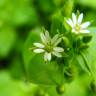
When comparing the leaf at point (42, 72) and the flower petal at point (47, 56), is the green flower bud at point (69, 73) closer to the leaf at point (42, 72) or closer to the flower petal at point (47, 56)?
the leaf at point (42, 72)

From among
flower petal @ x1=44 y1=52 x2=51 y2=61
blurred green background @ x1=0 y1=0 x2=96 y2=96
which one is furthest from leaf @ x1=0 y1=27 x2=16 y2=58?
flower petal @ x1=44 y1=52 x2=51 y2=61

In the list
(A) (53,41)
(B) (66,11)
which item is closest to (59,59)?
(A) (53,41)

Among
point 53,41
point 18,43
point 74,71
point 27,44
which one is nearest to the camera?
point 53,41

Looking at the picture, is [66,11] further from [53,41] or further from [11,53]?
[11,53]

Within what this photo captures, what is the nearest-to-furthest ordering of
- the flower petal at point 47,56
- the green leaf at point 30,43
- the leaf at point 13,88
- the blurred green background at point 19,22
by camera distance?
the flower petal at point 47,56 → the green leaf at point 30,43 → the leaf at point 13,88 → the blurred green background at point 19,22

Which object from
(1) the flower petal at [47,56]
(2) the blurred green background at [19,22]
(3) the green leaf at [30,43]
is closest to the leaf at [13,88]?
(2) the blurred green background at [19,22]

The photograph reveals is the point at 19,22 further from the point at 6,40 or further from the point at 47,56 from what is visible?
the point at 47,56

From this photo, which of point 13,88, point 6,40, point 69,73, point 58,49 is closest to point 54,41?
point 58,49

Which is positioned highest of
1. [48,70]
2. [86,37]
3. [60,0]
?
[86,37]

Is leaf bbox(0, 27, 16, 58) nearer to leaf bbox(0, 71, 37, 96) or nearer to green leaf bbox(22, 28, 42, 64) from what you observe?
leaf bbox(0, 71, 37, 96)
